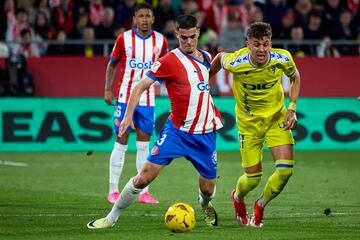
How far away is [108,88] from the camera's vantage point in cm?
1244

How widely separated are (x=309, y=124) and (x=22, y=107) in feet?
18.0

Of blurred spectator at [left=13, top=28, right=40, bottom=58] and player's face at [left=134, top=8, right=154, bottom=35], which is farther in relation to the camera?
blurred spectator at [left=13, top=28, right=40, bottom=58]

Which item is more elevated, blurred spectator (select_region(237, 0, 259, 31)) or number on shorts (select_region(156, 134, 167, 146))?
number on shorts (select_region(156, 134, 167, 146))

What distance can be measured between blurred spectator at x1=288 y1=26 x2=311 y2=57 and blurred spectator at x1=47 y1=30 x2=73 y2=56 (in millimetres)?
4744

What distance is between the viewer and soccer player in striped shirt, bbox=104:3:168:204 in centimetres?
1242

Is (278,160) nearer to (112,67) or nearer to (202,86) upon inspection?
(202,86)

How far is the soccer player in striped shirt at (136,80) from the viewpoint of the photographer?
12.4 m

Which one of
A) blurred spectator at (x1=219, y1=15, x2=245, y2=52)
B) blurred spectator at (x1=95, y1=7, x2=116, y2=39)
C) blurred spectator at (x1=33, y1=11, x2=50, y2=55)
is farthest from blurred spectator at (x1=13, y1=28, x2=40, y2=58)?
blurred spectator at (x1=219, y1=15, x2=245, y2=52)

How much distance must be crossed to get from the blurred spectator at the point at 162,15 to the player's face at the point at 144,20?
873 centimetres

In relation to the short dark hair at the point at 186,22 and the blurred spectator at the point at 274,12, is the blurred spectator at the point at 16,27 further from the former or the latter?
the short dark hair at the point at 186,22

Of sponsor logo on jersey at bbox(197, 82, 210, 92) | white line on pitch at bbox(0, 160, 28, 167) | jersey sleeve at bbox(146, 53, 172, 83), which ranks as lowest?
white line on pitch at bbox(0, 160, 28, 167)

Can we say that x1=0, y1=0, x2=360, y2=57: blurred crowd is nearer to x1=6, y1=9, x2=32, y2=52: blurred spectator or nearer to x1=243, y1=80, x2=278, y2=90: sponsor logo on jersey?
x1=6, y1=9, x2=32, y2=52: blurred spectator

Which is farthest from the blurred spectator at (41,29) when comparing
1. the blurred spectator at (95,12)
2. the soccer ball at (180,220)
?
the soccer ball at (180,220)

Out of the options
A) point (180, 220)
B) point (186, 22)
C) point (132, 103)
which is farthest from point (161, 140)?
point (186, 22)
